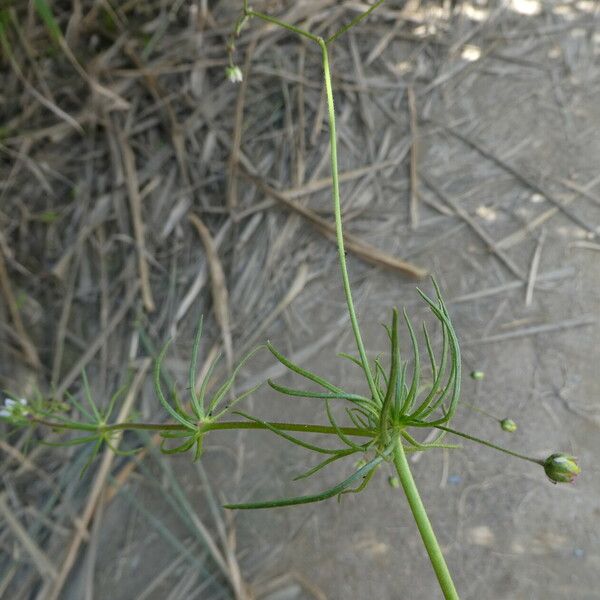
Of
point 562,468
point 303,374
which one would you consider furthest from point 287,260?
point 562,468

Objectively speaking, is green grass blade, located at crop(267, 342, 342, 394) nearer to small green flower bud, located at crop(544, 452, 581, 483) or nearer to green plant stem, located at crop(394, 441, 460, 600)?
green plant stem, located at crop(394, 441, 460, 600)

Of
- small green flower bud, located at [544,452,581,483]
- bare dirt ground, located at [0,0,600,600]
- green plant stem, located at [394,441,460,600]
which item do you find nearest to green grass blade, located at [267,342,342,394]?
green plant stem, located at [394,441,460,600]

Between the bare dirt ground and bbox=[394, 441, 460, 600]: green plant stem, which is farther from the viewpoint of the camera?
the bare dirt ground

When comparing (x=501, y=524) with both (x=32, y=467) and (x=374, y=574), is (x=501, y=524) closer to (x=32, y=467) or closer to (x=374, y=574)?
Result: (x=374, y=574)

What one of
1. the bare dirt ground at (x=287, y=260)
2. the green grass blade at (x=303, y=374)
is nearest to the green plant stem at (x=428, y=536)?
the green grass blade at (x=303, y=374)

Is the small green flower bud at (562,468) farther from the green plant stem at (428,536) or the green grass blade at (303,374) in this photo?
the green grass blade at (303,374)

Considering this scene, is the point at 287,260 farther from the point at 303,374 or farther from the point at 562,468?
the point at 562,468
